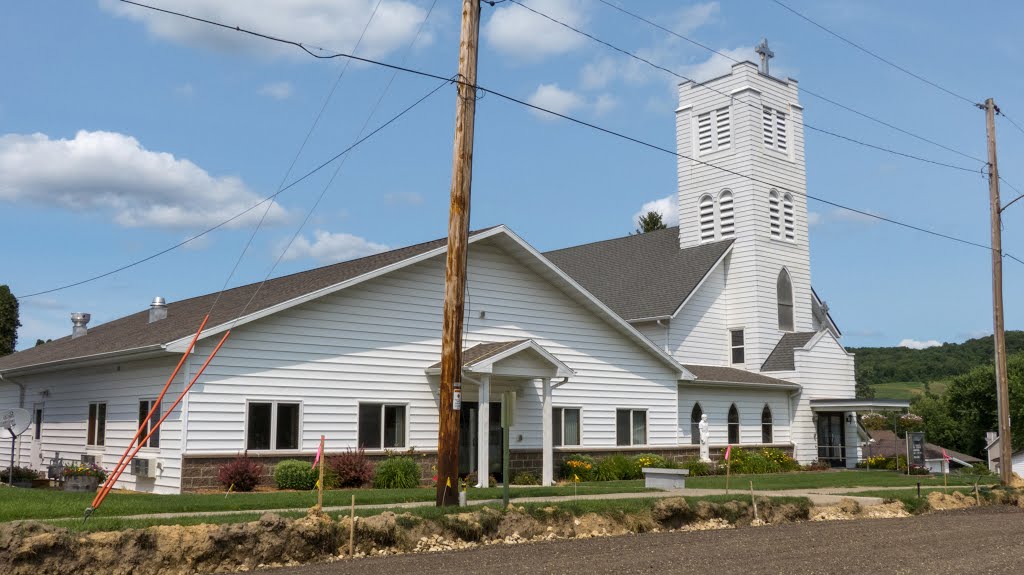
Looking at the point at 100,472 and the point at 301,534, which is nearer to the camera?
the point at 301,534

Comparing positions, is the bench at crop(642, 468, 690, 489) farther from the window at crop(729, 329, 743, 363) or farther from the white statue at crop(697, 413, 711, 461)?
the window at crop(729, 329, 743, 363)

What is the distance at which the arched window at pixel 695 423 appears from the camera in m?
33.4

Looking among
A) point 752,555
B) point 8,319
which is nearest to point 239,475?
point 752,555

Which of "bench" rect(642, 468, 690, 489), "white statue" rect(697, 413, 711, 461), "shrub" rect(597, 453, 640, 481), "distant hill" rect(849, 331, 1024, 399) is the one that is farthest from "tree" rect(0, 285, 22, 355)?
"distant hill" rect(849, 331, 1024, 399)

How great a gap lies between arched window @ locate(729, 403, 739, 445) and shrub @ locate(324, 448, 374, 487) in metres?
16.4

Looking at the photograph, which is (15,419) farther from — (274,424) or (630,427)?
(630,427)

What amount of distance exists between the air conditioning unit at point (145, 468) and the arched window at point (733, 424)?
20.5 m

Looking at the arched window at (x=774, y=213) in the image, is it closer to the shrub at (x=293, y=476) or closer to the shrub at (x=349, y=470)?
the shrub at (x=349, y=470)

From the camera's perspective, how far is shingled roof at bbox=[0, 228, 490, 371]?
22.9 meters

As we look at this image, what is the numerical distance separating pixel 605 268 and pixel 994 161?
17291mm

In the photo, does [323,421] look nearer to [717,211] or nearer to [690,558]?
[690,558]

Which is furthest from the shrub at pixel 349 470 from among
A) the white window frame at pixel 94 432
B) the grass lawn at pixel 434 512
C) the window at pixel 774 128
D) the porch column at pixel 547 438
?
the window at pixel 774 128

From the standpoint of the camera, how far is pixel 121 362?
79.1 feet

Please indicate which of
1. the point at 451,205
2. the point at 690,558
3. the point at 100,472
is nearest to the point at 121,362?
the point at 100,472
